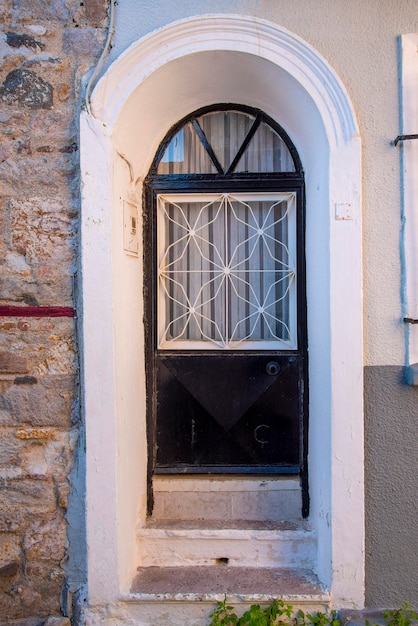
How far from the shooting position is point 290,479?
3.26 metres

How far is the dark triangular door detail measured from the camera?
10.8 feet

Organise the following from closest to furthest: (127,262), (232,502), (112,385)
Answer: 1. (112,385)
2. (127,262)
3. (232,502)

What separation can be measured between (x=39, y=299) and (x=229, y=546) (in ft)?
6.12

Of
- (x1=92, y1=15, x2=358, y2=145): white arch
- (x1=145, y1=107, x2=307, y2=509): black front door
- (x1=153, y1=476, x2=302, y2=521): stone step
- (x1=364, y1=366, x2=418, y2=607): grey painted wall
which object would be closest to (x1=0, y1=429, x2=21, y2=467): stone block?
(x1=145, y1=107, x2=307, y2=509): black front door

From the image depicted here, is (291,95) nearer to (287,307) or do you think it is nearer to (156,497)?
(287,307)

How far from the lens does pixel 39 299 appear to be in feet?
9.55

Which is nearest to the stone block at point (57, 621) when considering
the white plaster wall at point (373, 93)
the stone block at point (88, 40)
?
the white plaster wall at point (373, 93)

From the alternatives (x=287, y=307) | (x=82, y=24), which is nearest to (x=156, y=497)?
(x=287, y=307)

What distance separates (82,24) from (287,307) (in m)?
2.07

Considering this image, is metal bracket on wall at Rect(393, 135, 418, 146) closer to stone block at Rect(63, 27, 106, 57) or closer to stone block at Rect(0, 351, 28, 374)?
stone block at Rect(63, 27, 106, 57)

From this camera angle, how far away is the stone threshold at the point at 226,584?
9.25 ft

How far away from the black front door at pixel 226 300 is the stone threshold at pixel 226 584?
574 millimetres

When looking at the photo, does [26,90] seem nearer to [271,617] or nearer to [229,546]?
[229,546]

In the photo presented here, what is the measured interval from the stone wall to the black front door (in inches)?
23.9
